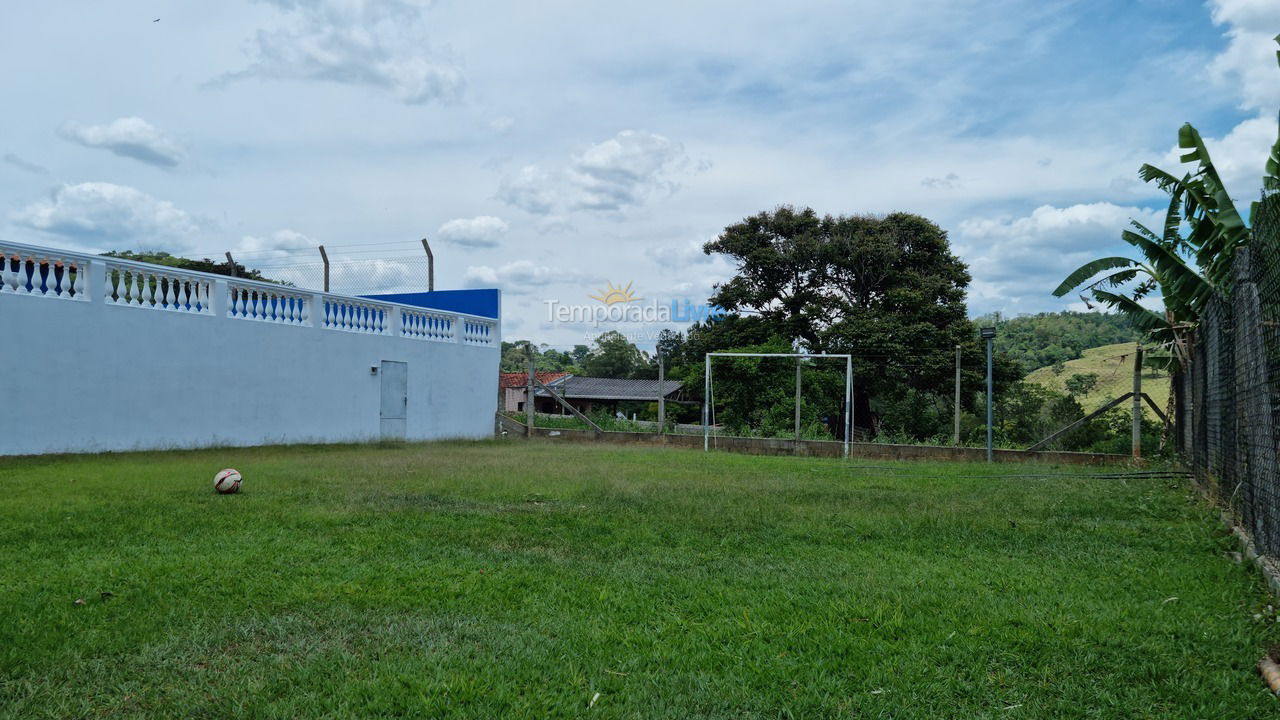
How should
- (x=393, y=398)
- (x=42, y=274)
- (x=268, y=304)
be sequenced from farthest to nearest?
(x=393, y=398) < (x=268, y=304) < (x=42, y=274)

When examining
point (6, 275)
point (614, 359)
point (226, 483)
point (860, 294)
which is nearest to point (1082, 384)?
point (860, 294)

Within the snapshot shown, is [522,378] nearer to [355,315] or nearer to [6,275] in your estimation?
[355,315]

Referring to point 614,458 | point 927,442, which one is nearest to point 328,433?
point 614,458

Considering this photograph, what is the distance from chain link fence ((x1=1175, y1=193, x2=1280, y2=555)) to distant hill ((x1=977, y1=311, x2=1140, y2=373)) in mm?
21237

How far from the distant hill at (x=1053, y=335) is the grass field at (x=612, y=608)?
2375 centimetres

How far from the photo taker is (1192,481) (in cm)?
949

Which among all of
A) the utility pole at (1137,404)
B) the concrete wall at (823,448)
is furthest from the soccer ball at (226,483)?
the utility pole at (1137,404)

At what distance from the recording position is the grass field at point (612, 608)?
2818 millimetres

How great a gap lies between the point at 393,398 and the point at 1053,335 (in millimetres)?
25761

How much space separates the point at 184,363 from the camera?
39.3 feet

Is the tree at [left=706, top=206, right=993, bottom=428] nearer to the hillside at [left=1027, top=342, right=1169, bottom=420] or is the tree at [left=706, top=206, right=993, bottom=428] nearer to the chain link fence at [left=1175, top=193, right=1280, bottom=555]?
the hillside at [left=1027, top=342, right=1169, bottom=420]

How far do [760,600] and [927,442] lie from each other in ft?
42.6

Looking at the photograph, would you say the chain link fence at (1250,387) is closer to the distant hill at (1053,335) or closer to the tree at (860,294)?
the tree at (860,294)

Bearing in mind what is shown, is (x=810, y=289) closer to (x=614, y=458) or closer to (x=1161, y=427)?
(x=1161, y=427)
